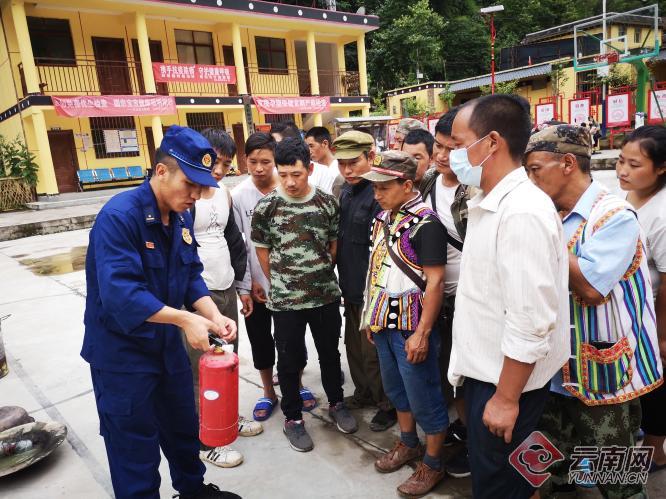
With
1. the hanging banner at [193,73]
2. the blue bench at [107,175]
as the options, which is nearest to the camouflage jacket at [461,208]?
the hanging banner at [193,73]

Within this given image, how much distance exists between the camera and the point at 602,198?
181 cm

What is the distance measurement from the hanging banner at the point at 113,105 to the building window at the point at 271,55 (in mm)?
5895

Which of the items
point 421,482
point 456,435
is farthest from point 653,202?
point 421,482

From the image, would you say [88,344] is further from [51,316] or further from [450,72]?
[450,72]

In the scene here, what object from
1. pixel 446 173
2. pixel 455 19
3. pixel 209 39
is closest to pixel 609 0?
pixel 455 19

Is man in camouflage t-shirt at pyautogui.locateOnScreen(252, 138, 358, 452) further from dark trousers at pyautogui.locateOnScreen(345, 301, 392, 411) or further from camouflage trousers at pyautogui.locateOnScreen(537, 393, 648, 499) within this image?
camouflage trousers at pyautogui.locateOnScreen(537, 393, 648, 499)

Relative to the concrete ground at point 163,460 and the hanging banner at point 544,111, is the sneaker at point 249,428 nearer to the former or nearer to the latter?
the concrete ground at point 163,460

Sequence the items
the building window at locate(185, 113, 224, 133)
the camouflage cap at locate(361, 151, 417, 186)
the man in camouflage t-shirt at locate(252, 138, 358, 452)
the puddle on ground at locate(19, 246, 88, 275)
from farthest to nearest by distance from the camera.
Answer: the building window at locate(185, 113, 224, 133) → the puddle on ground at locate(19, 246, 88, 275) → the man in camouflage t-shirt at locate(252, 138, 358, 452) → the camouflage cap at locate(361, 151, 417, 186)

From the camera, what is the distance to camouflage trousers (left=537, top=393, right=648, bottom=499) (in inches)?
71.1

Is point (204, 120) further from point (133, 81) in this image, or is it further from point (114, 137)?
point (114, 137)

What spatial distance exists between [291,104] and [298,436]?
17488mm

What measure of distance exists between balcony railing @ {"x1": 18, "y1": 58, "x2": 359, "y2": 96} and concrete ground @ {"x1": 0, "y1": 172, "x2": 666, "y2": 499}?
1317 centimetres

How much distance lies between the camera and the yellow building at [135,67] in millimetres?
14898

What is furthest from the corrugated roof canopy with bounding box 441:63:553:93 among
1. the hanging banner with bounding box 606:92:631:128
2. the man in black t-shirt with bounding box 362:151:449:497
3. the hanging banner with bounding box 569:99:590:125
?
the man in black t-shirt with bounding box 362:151:449:497
